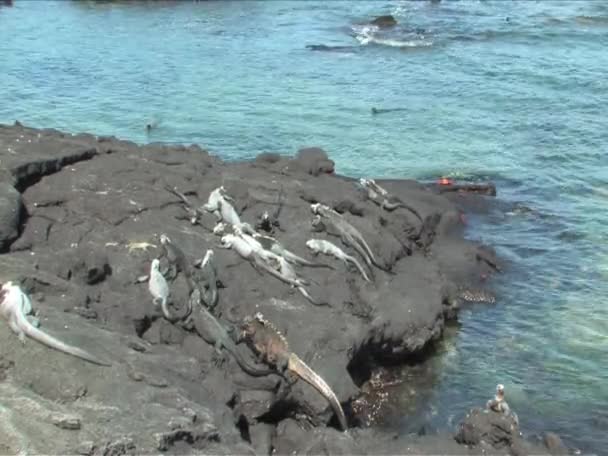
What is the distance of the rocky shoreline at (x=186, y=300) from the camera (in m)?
9.32

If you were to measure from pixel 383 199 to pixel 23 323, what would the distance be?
10673mm

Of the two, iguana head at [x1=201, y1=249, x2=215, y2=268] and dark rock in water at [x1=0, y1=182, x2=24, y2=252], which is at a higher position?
dark rock in water at [x1=0, y1=182, x2=24, y2=252]

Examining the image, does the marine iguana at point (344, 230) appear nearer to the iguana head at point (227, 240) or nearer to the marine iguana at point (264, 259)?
the marine iguana at point (264, 259)

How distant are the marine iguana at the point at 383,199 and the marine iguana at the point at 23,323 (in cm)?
1010

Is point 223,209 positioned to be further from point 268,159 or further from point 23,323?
point 23,323

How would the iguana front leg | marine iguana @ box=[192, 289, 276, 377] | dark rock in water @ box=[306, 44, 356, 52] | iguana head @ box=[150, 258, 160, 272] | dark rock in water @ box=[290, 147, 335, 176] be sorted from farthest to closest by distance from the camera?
dark rock in water @ box=[306, 44, 356, 52]
dark rock in water @ box=[290, 147, 335, 176]
iguana head @ box=[150, 258, 160, 272]
marine iguana @ box=[192, 289, 276, 377]
the iguana front leg

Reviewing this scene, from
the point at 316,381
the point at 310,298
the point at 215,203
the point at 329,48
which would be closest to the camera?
the point at 316,381

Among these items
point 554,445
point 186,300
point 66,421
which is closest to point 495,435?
point 554,445

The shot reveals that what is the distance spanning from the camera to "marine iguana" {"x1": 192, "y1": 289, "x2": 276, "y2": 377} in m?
12.3

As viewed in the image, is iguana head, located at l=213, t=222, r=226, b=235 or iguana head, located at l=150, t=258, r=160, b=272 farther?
iguana head, located at l=213, t=222, r=226, b=235

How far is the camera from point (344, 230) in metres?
16.4

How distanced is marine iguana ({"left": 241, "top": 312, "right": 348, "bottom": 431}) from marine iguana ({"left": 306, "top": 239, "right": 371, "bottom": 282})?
3294 millimetres

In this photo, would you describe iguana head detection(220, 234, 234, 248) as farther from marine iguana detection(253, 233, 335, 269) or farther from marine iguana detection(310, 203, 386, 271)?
marine iguana detection(310, 203, 386, 271)

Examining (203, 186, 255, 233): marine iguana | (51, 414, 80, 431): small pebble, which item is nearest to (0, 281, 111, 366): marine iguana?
(51, 414, 80, 431): small pebble
